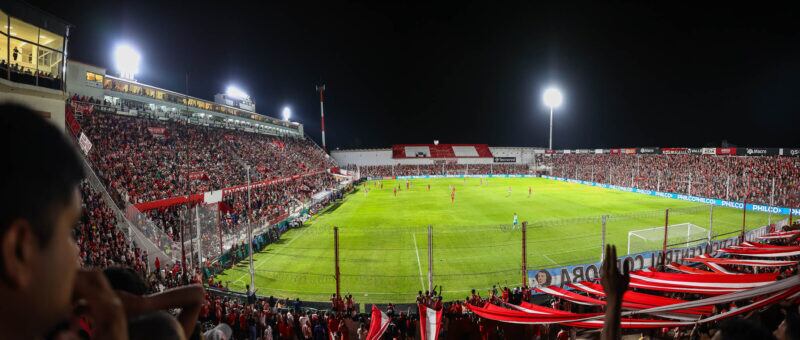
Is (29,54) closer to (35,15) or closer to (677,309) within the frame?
(35,15)

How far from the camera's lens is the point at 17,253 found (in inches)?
35.5

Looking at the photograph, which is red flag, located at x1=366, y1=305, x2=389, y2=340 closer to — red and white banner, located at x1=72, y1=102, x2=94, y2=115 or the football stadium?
the football stadium

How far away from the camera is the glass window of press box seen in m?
15.0

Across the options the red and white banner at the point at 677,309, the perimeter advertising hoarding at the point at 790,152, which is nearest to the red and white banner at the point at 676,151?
the perimeter advertising hoarding at the point at 790,152

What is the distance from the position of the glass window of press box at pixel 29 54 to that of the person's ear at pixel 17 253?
68.2ft

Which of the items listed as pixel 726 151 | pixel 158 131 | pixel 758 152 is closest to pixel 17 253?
pixel 158 131

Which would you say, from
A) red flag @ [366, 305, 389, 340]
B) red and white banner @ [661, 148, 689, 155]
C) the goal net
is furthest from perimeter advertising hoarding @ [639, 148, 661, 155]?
red flag @ [366, 305, 389, 340]

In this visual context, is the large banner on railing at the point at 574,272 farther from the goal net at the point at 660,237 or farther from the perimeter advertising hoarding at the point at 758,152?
the perimeter advertising hoarding at the point at 758,152

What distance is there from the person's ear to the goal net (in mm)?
25985

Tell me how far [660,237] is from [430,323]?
22996 millimetres

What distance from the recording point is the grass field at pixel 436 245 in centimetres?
1811

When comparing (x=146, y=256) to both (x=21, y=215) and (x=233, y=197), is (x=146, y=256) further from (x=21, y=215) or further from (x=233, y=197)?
(x=21, y=215)

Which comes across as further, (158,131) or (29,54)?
(158,131)

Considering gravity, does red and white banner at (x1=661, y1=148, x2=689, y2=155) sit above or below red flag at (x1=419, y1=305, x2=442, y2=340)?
above
